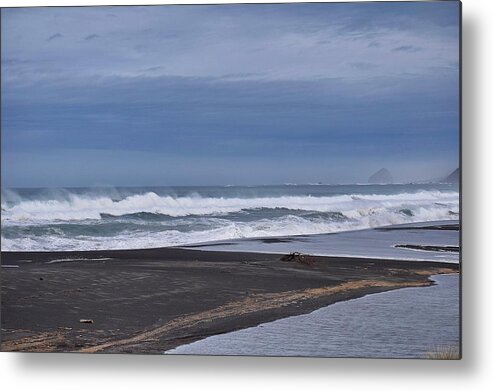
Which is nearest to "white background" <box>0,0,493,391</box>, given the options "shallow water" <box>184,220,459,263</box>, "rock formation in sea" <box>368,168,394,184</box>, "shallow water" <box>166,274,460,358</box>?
"shallow water" <box>166,274,460,358</box>

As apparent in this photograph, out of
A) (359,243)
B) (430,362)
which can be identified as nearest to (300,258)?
(359,243)

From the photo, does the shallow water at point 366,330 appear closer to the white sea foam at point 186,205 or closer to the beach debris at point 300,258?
the beach debris at point 300,258

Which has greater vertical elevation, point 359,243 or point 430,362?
point 359,243

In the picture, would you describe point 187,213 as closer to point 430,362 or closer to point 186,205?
point 186,205

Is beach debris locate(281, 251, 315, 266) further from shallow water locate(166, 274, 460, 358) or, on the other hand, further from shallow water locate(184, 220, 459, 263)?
shallow water locate(166, 274, 460, 358)

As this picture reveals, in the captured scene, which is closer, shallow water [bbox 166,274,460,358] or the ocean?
shallow water [bbox 166,274,460,358]

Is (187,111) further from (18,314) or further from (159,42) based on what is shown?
(18,314)

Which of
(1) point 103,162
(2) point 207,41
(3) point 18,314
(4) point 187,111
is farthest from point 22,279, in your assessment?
(2) point 207,41
